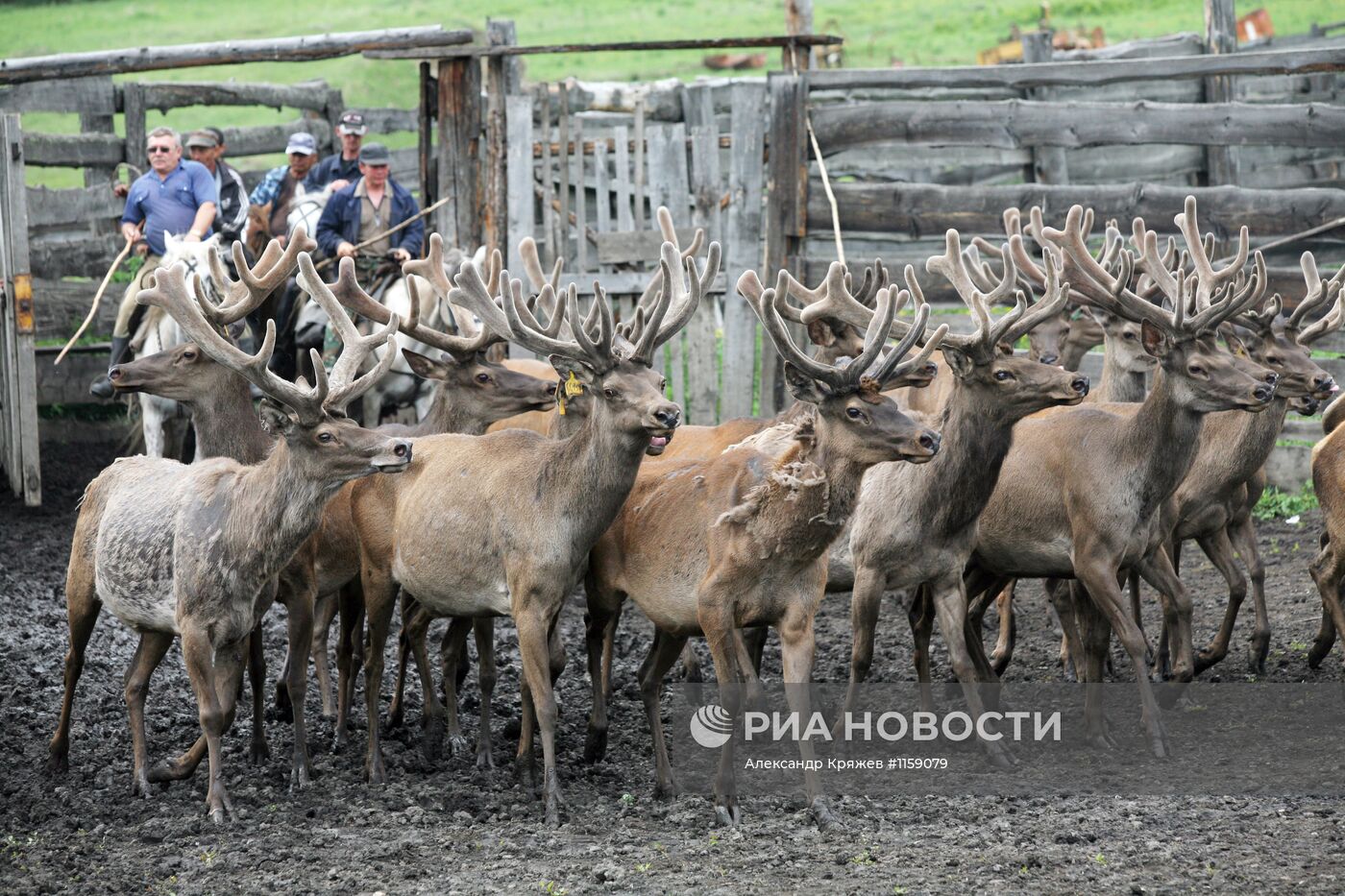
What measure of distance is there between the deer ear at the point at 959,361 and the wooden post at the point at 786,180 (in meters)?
5.16

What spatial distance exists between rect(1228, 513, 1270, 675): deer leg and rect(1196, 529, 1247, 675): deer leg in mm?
78

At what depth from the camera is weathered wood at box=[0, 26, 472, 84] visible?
47.0 feet

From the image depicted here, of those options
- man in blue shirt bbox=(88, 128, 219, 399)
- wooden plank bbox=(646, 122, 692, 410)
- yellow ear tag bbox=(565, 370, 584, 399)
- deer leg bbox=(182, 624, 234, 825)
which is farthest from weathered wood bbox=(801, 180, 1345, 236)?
deer leg bbox=(182, 624, 234, 825)

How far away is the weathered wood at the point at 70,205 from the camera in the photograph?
52.0ft

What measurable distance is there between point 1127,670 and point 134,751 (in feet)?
18.2

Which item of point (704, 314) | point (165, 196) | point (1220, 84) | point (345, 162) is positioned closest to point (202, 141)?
point (165, 196)

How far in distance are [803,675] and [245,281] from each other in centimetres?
350

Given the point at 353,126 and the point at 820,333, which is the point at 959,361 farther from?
the point at 353,126

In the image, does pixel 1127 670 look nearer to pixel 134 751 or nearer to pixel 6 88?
pixel 134 751

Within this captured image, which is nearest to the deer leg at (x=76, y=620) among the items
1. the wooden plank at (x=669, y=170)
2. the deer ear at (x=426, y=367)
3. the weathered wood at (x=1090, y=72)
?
the deer ear at (x=426, y=367)

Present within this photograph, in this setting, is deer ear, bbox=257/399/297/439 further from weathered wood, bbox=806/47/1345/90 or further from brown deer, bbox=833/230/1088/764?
weathered wood, bbox=806/47/1345/90

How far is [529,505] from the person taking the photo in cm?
743

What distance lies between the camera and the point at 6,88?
15961 millimetres

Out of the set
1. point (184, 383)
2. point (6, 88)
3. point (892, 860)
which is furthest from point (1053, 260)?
point (6, 88)
